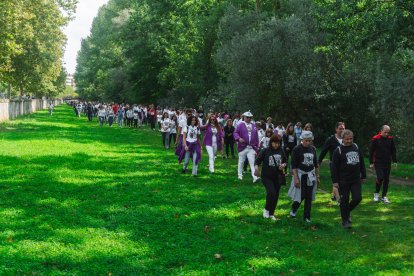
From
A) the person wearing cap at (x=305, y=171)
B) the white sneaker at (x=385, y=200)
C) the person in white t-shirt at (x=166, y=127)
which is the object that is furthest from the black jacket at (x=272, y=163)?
the person in white t-shirt at (x=166, y=127)

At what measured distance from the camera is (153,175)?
Result: 15.1 meters

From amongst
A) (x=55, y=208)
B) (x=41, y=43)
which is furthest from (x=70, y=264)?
(x=41, y=43)

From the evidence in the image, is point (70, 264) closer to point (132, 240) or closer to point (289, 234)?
point (132, 240)

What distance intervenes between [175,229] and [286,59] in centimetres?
2112

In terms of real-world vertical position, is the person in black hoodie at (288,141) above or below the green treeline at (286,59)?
below

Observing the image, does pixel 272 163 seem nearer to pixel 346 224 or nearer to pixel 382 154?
pixel 346 224

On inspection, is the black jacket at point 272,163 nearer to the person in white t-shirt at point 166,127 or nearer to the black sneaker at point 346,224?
the black sneaker at point 346,224

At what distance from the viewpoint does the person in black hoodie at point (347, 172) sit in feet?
31.7

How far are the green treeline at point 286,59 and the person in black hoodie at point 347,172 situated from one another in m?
8.18

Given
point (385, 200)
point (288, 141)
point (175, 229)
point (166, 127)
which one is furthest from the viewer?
point (166, 127)

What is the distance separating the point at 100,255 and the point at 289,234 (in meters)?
3.57

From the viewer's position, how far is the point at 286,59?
28562 millimetres

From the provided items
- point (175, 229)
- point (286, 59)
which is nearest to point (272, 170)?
point (175, 229)

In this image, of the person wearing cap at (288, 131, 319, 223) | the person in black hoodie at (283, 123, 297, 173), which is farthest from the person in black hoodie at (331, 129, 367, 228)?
the person in black hoodie at (283, 123, 297, 173)
